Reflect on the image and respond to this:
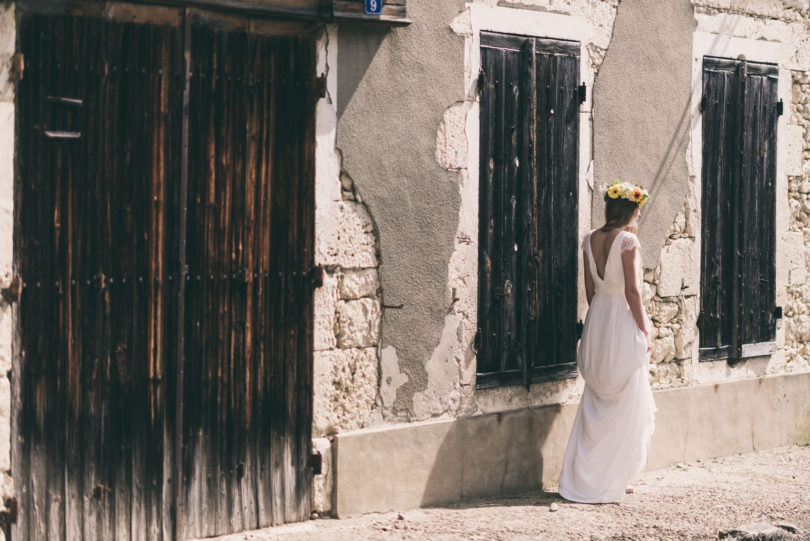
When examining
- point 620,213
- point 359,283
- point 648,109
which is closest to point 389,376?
point 359,283

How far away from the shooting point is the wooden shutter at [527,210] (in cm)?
720

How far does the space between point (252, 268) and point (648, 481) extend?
3415mm

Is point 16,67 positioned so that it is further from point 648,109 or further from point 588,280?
point 648,109

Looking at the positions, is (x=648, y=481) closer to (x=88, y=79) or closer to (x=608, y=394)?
(x=608, y=394)

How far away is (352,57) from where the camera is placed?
21.1 ft

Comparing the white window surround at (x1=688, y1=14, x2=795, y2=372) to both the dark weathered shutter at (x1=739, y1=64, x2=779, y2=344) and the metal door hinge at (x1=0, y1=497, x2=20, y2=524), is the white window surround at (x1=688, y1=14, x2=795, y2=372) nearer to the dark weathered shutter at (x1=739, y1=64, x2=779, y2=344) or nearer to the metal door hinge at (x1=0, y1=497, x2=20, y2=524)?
the dark weathered shutter at (x1=739, y1=64, x2=779, y2=344)

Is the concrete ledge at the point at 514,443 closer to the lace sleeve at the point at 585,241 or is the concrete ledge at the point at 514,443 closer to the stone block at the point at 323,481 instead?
the stone block at the point at 323,481

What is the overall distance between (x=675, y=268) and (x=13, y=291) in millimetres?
4992

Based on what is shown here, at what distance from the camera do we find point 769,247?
9250 mm

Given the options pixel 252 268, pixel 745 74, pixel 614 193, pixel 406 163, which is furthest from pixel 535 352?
pixel 745 74

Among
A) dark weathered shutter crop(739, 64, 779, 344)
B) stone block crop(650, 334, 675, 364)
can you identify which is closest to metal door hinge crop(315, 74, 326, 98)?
stone block crop(650, 334, 675, 364)

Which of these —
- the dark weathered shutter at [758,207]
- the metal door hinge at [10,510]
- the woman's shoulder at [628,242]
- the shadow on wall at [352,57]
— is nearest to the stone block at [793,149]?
the dark weathered shutter at [758,207]

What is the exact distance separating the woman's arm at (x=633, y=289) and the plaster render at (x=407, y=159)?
1.13 m

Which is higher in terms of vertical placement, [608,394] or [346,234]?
[346,234]
